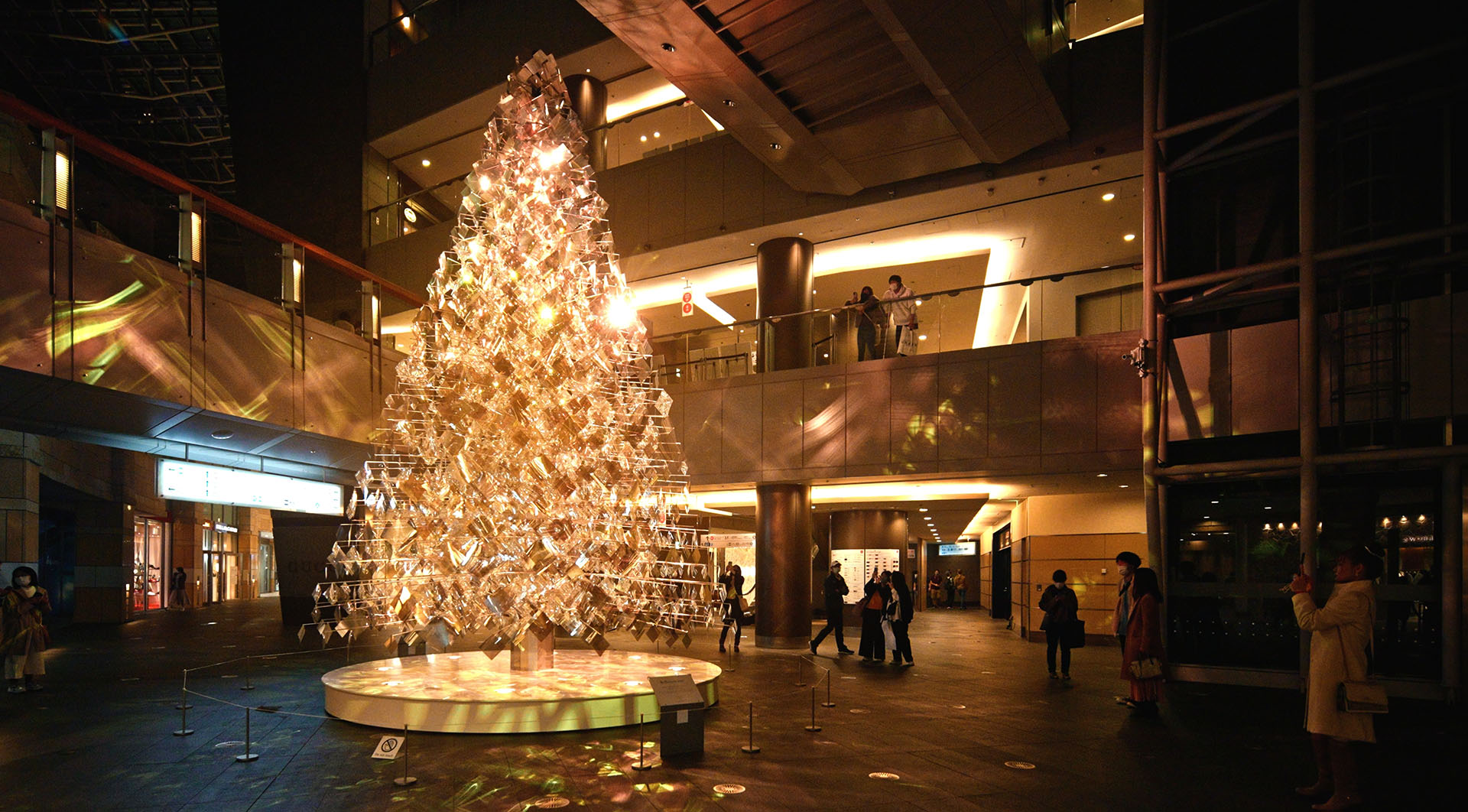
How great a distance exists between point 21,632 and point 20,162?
5.28m

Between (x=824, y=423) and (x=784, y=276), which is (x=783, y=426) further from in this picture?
(x=784, y=276)

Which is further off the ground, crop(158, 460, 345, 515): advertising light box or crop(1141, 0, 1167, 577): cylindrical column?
crop(1141, 0, 1167, 577): cylindrical column

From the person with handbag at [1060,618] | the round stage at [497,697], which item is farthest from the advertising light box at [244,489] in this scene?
the person with handbag at [1060,618]

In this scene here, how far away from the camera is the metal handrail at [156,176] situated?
25.5 feet

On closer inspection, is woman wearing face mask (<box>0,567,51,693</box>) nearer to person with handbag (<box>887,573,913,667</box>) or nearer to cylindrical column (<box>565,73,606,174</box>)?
person with handbag (<box>887,573,913,667</box>)

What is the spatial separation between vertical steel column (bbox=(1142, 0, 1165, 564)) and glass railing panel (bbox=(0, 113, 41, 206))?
1248 centimetres

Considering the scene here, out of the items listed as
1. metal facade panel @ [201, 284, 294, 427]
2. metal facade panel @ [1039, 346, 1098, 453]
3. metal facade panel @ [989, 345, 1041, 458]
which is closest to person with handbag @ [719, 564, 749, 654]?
metal facade panel @ [989, 345, 1041, 458]

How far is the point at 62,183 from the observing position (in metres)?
8.25

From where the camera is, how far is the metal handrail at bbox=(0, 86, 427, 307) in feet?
25.5

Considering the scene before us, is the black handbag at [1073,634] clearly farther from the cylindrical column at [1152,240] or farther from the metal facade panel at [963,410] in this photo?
the metal facade panel at [963,410]

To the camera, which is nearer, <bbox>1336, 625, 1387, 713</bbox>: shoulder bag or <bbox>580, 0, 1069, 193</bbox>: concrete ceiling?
<bbox>1336, 625, 1387, 713</bbox>: shoulder bag

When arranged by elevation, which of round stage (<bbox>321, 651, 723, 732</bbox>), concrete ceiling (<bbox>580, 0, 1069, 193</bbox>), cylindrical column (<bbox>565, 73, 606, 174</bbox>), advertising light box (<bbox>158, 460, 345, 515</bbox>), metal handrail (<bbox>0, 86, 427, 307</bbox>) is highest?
cylindrical column (<bbox>565, 73, 606, 174</bbox>)

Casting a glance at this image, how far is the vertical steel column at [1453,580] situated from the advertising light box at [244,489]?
14.2 metres

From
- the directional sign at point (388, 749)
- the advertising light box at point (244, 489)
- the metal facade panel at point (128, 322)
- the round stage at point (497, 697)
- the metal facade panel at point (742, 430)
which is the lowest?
the round stage at point (497, 697)
